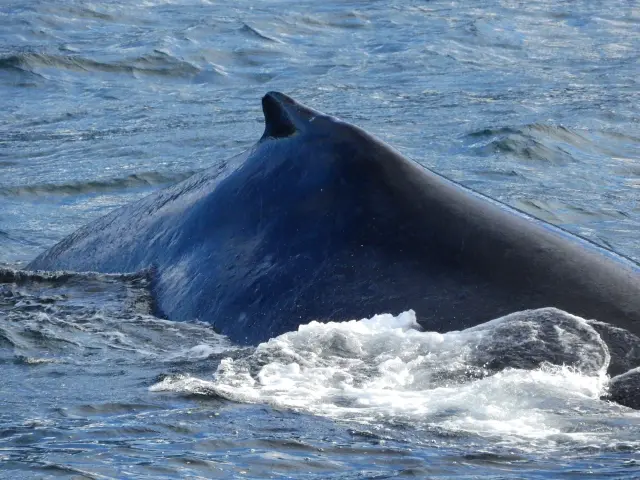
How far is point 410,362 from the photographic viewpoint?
5.45m

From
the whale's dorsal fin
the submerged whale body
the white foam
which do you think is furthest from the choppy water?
the whale's dorsal fin

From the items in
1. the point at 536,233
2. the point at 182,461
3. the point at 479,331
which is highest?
the point at 536,233

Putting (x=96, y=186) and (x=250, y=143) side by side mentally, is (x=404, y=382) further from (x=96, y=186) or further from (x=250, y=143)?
(x=250, y=143)

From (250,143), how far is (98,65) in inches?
240

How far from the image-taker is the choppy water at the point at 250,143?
483 centimetres

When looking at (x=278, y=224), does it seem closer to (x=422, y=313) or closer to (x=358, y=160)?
(x=358, y=160)

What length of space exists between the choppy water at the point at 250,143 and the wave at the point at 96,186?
0.03 m

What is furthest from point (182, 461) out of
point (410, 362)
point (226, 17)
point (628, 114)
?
point (226, 17)

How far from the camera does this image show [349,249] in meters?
5.60

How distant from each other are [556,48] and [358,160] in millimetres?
16796

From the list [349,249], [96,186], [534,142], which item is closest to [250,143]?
[96,186]

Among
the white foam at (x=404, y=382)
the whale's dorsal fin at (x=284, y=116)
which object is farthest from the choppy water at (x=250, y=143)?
the whale's dorsal fin at (x=284, y=116)

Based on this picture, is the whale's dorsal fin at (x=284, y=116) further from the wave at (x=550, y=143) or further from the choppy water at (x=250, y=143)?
the wave at (x=550, y=143)

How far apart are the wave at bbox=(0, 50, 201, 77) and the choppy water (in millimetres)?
54
